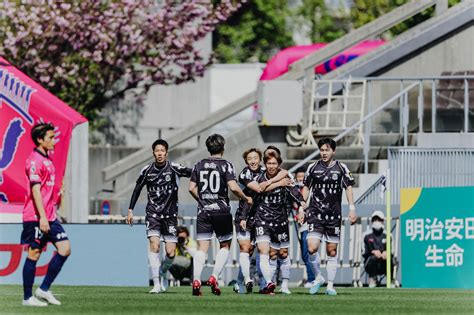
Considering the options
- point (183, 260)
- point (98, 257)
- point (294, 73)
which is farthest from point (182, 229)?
point (294, 73)

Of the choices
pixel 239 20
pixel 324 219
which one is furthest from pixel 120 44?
pixel 324 219

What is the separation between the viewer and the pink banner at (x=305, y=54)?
132ft

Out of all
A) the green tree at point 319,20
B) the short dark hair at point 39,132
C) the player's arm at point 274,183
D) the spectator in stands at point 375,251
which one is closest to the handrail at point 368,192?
the spectator in stands at point 375,251

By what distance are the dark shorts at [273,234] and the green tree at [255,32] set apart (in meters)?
32.1

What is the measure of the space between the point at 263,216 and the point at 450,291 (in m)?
3.69

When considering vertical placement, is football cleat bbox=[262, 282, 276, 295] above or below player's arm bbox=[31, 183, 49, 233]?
below

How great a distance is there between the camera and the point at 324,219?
22.5 m

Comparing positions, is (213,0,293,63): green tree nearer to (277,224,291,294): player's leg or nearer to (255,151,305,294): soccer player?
(277,224,291,294): player's leg

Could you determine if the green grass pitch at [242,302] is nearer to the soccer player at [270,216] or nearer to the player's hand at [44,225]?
the soccer player at [270,216]

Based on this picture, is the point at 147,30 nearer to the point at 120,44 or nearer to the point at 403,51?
the point at 120,44

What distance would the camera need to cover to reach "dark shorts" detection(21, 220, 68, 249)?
18.8 meters

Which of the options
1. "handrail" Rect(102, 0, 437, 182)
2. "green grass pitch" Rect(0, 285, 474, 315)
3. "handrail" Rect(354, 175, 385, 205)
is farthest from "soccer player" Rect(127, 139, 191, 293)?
"handrail" Rect(102, 0, 437, 182)

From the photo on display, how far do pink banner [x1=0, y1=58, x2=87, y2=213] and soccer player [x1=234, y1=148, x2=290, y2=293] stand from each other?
5856mm

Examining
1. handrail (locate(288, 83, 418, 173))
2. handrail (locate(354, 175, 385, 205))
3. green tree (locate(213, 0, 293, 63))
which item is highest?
green tree (locate(213, 0, 293, 63))
